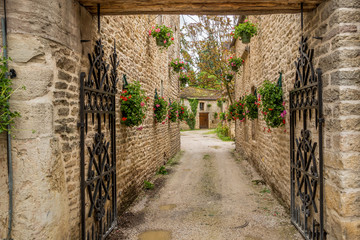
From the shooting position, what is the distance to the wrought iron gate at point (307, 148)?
3.24 metres

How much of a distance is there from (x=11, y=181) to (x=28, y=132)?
1.61ft

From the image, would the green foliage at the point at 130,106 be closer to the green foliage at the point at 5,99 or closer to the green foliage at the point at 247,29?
the green foliage at the point at 5,99

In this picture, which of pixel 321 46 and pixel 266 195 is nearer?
pixel 321 46

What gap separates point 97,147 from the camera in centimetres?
363

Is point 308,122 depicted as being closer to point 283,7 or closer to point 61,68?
point 283,7

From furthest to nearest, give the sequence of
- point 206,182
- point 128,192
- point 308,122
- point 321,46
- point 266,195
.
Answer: point 206,182
point 266,195
point 128,192
point 308,122
point 321,46

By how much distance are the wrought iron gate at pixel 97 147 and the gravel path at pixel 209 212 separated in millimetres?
642

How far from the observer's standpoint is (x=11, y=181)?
2.43m

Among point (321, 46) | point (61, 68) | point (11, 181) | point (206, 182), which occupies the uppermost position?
point (321, 46)

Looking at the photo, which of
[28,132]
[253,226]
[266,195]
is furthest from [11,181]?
[266,195]

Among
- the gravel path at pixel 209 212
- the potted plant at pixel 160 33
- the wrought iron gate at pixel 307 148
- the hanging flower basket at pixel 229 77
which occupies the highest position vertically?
the potted plant at pixel 160 33

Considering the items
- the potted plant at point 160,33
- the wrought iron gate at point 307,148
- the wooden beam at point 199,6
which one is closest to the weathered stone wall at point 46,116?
the wooden beam at point 199,6

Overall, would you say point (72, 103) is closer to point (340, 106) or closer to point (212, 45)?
point (340, 106)

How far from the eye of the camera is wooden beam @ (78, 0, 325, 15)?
127 inches
